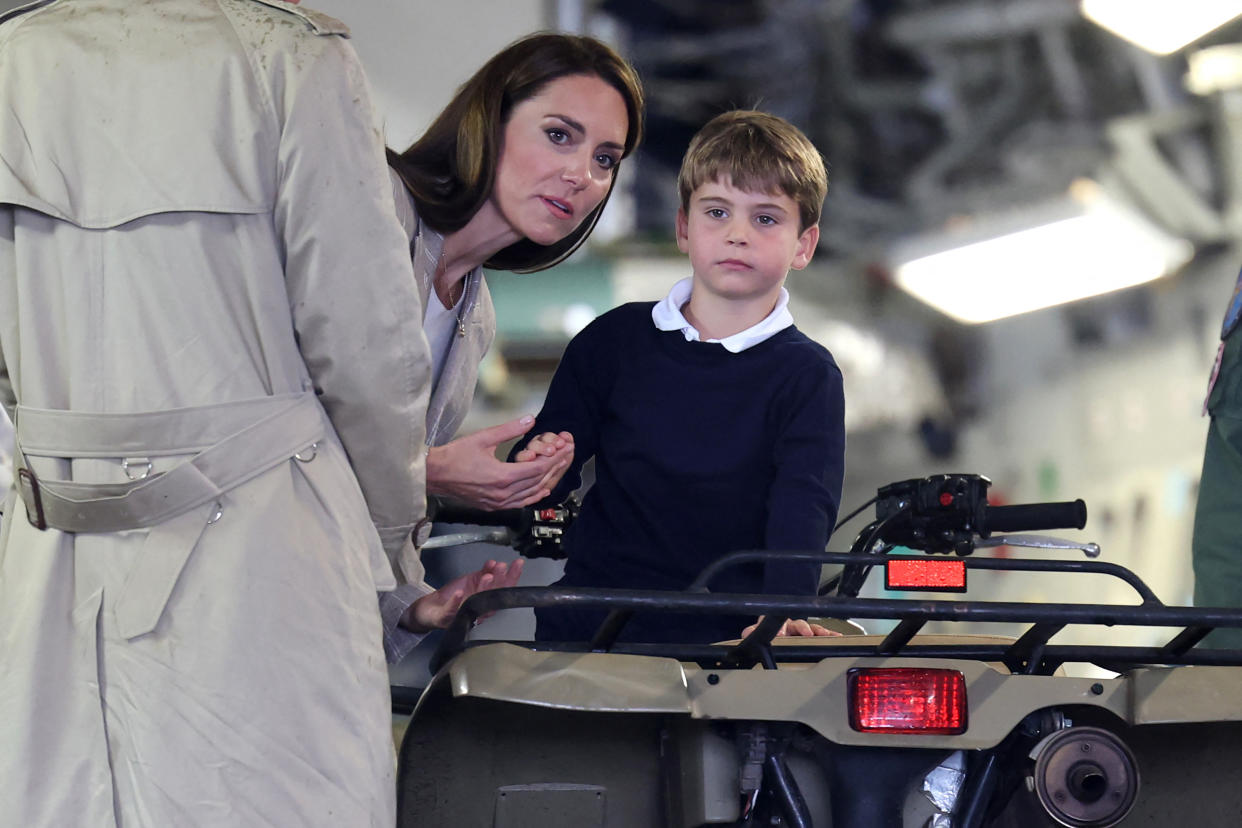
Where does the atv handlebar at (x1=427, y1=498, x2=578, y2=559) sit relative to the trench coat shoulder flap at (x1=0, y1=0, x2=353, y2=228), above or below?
below

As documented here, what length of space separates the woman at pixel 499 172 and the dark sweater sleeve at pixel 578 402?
24 centimetres

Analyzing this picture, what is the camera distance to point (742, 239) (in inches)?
117

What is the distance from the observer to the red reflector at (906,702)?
7.07ft

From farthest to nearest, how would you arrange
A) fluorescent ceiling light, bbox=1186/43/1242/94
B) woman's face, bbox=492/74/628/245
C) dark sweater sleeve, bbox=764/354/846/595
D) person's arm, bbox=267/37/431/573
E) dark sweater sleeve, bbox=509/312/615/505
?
fluorescent ceiling light, bbox=1186/43/1242/94
dark sweater sleeve, bbox=509/312/615/505
woman's face, bbox=492/74/628/245
dark sweater sleeve, bbox=764/354/846/595
person's arm, bbox=267/37/431/573

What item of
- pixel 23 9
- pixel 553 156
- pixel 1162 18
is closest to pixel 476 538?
pixel 553 156

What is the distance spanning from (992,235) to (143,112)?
8243 millimetres

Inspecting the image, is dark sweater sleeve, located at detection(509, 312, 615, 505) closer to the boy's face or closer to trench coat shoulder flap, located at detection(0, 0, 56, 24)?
the boy's face

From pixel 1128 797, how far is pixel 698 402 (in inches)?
45.3

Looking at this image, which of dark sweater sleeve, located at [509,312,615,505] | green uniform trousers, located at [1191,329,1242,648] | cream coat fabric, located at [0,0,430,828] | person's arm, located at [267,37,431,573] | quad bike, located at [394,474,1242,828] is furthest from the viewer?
green uniform trousers, located at [1191,329,1242,648]

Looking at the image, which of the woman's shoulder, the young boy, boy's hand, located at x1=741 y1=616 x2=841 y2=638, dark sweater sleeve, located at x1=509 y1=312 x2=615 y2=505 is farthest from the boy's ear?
the woman's shoulder

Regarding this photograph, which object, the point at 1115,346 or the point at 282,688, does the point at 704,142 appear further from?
the point at 1115,346

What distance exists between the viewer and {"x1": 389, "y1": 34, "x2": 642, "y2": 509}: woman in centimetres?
273

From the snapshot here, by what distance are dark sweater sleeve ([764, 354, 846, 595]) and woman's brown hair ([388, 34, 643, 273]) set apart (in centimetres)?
57

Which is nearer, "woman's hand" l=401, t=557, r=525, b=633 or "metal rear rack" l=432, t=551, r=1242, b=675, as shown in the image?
"metal rear rack" l=432, t=551, r=1242, b=675
